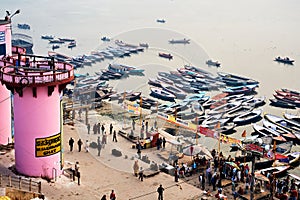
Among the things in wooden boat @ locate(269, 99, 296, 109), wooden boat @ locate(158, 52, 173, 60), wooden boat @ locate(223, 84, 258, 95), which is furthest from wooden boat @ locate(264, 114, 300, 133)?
wooden boat @ locate(158, 52, 173, 60)

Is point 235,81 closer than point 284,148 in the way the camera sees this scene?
No

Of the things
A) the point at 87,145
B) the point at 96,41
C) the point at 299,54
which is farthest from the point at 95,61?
the point at 87,145

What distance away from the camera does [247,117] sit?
35625 mm

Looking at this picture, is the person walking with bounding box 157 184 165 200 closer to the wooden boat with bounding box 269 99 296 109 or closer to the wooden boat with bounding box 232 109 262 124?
the wooden boat with bounding box 232 109 262 124

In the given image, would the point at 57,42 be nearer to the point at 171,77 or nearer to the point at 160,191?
the point at 171,77

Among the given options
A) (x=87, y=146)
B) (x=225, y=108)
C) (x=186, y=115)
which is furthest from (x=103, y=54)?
(x=87, y=146)

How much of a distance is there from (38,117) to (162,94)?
2758 cm

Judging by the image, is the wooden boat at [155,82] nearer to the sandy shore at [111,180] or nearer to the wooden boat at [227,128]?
the wooden boat at [227,128]

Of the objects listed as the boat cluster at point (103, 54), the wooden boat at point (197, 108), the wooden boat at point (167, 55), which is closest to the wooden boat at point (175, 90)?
the wooden boat at point (197, 108)

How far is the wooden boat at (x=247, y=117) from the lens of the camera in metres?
34.7

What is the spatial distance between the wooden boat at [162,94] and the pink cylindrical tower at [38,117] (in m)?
26.1

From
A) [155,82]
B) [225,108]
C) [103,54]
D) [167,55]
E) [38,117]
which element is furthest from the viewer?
[167,55]

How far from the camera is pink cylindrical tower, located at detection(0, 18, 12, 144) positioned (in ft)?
59.1

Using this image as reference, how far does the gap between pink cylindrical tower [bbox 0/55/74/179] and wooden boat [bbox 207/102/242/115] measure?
21.0 metres
